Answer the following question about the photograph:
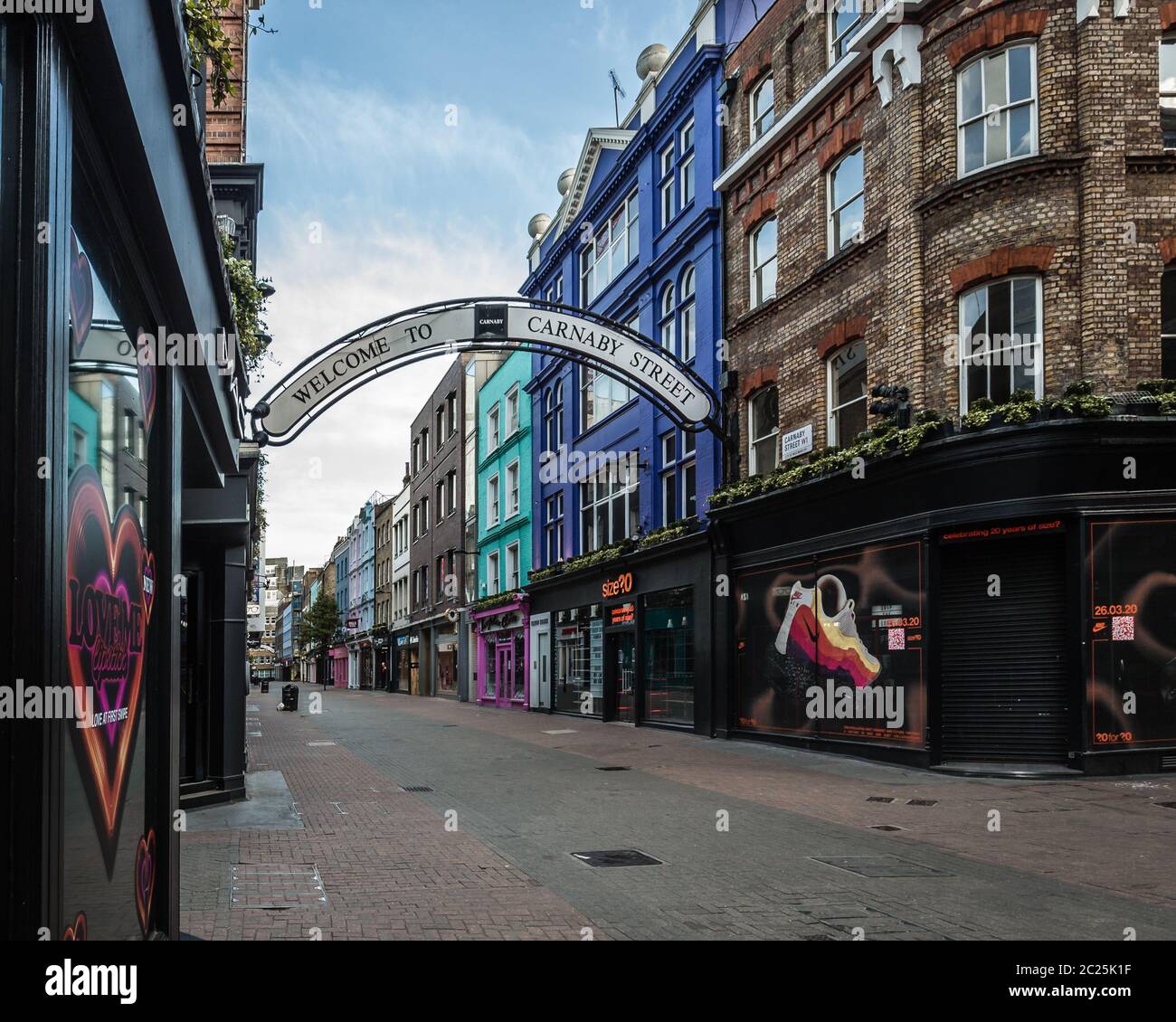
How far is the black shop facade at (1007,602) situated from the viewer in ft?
49.0

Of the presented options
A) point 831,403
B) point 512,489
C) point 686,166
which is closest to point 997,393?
point 831,403

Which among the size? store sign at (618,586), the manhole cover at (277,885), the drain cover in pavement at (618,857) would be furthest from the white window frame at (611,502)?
the manhole cover at (277,885)

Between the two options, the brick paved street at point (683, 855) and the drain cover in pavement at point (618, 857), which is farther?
the drain cover in pavement at point (618, 857)

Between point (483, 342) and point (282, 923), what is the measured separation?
1400 centimetres

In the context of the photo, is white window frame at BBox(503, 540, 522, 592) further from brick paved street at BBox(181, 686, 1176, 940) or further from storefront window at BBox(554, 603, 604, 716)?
brick paved street at BBox(181, 686, 1176, 940)

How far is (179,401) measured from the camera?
522cm

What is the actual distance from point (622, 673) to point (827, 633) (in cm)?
1162

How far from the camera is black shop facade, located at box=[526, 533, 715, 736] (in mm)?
24609

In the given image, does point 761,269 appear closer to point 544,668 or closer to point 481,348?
point 481,348

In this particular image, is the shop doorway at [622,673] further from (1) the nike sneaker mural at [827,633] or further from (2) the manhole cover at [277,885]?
(2) the manhole cover at [277,885]

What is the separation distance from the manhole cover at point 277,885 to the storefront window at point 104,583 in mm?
3685
